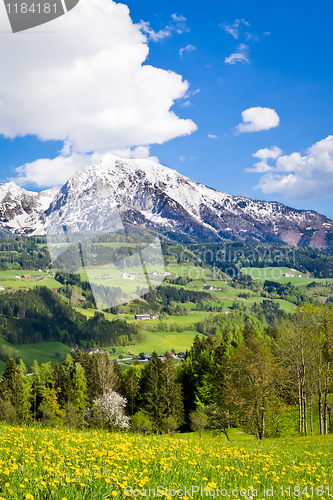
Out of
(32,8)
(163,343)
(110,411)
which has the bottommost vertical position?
(163,343)

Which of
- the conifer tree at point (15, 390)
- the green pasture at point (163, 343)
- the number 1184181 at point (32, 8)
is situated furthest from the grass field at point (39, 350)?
the number 1184181 at point (32, 8)

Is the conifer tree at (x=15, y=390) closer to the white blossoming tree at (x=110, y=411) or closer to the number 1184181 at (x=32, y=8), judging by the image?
the white blossoming tree at (x=110, y=411)

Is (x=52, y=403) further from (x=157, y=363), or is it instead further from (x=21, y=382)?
(x=157, y=363)

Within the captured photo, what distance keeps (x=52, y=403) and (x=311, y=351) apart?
50157 mm

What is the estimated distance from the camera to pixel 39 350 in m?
177

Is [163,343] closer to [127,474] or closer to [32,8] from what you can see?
[127,474]

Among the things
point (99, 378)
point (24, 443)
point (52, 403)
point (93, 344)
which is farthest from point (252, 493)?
point (93, 344)

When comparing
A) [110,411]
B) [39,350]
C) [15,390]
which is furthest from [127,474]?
[39,350]

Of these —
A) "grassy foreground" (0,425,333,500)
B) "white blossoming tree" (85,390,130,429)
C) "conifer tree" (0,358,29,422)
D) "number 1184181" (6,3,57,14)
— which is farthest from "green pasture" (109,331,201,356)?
"number 1184181" (6,3,57,14)

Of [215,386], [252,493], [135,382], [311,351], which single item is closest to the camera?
[252,493]

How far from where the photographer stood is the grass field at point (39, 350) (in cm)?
16109

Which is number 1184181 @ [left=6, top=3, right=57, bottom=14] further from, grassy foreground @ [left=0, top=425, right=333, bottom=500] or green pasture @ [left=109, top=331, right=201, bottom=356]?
green pasture @ [left=109, top=331, right=201, bottom=356]

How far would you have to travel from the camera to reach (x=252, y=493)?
5.36 metres

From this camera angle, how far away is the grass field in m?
161
